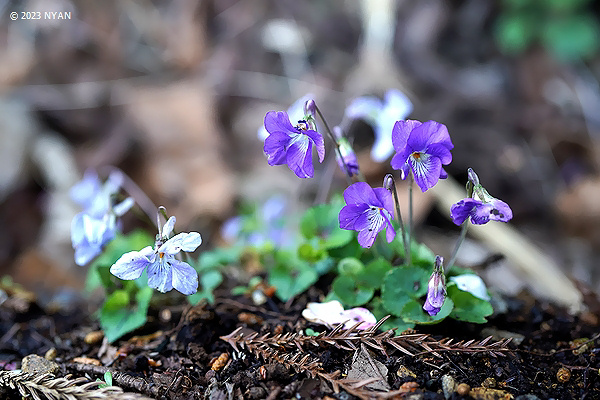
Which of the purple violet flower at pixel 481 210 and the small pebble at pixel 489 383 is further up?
the purple violet flower at pixel 481 210

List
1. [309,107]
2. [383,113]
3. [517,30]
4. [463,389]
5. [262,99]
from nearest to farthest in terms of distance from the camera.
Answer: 1. [463,389]
2. [309,107]
3. [383,113]
4. [517,30]
5. [262,99]

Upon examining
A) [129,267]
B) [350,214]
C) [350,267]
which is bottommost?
[350,267]

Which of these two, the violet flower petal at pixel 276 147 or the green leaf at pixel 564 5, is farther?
the green leaf at pixel 564 5

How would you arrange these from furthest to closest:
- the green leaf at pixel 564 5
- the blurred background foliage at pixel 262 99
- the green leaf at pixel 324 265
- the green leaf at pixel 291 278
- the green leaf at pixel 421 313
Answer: the green leaf at pixel 564 5 < the blurred background foliage at pixel 262 99 < the green leaf at pixel 324 265 < the green leaf at pixel 291 278 < the green leaf at pixel 421 313

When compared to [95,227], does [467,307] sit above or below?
below

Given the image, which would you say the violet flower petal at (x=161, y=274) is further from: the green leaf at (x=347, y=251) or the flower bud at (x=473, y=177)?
the flower bud at (x=473, y=177)

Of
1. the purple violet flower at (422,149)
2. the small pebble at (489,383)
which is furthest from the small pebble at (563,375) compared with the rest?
the purple violet flower at (422,149)

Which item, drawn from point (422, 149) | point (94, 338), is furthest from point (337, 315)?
point (94, 338)

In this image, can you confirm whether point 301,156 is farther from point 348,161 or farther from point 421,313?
point 421,313
